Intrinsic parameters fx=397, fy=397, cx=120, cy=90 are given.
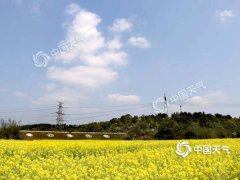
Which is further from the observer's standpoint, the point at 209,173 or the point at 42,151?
the point at 42,151

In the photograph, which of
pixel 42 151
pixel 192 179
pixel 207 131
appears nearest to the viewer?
pixel 192 179

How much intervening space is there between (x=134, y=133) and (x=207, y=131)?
298 inches

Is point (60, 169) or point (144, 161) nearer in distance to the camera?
point (60, 169)

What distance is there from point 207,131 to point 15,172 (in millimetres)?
30491

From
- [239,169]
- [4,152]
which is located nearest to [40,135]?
[4,152]

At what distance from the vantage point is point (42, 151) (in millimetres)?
16344

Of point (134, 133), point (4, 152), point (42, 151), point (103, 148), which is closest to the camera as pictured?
point (4, 152)

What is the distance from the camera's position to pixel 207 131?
37.3 meters

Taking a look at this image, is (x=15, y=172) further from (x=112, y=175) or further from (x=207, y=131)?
(x=207, y=131)

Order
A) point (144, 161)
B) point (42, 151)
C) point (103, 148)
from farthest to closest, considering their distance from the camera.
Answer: point (103, 148) → point (42, 151) → point (144, 161)

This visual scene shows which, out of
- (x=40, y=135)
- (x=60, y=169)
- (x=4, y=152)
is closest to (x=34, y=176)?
(x=60, y=169)

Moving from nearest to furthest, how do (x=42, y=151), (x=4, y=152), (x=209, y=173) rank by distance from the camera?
(x=209, y=173) → (x=4, y=152) → (x=42, y=151)

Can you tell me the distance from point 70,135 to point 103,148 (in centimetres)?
2328

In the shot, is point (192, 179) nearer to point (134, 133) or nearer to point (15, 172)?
point (15, 172)
